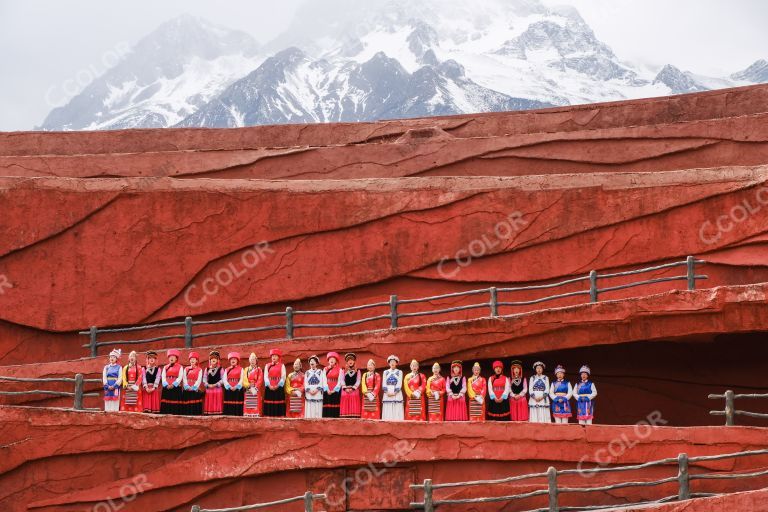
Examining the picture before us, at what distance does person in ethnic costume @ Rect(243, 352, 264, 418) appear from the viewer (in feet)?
50.7

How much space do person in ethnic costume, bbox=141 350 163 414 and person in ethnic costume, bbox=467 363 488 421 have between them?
14.2ft

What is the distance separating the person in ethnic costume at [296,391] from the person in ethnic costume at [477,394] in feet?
7.54

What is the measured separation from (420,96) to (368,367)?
50.1 meters

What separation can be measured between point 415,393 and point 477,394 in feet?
2.76

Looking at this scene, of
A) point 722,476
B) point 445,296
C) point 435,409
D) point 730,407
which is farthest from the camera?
point 445,296

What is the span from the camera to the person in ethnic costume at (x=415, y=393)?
50.0 feet

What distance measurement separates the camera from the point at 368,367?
50.1ft

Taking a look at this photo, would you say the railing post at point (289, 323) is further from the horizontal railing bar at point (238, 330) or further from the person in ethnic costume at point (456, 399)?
the person in ethnic costume at point (456, 399)

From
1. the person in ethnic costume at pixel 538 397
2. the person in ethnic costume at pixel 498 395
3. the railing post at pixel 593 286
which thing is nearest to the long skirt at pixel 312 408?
the person in ethnic costume at pixel 498 395

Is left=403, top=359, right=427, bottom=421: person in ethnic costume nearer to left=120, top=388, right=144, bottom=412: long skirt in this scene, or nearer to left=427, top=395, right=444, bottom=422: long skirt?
left=427, top=395, right=444, bottom=422: long skirt

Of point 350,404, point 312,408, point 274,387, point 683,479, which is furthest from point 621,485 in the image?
point 274,387

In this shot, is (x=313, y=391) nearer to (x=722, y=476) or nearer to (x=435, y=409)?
(x=435, y=409)

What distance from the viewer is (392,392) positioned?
15242 mm

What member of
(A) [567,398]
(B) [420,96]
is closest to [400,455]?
(A) [567,398]
